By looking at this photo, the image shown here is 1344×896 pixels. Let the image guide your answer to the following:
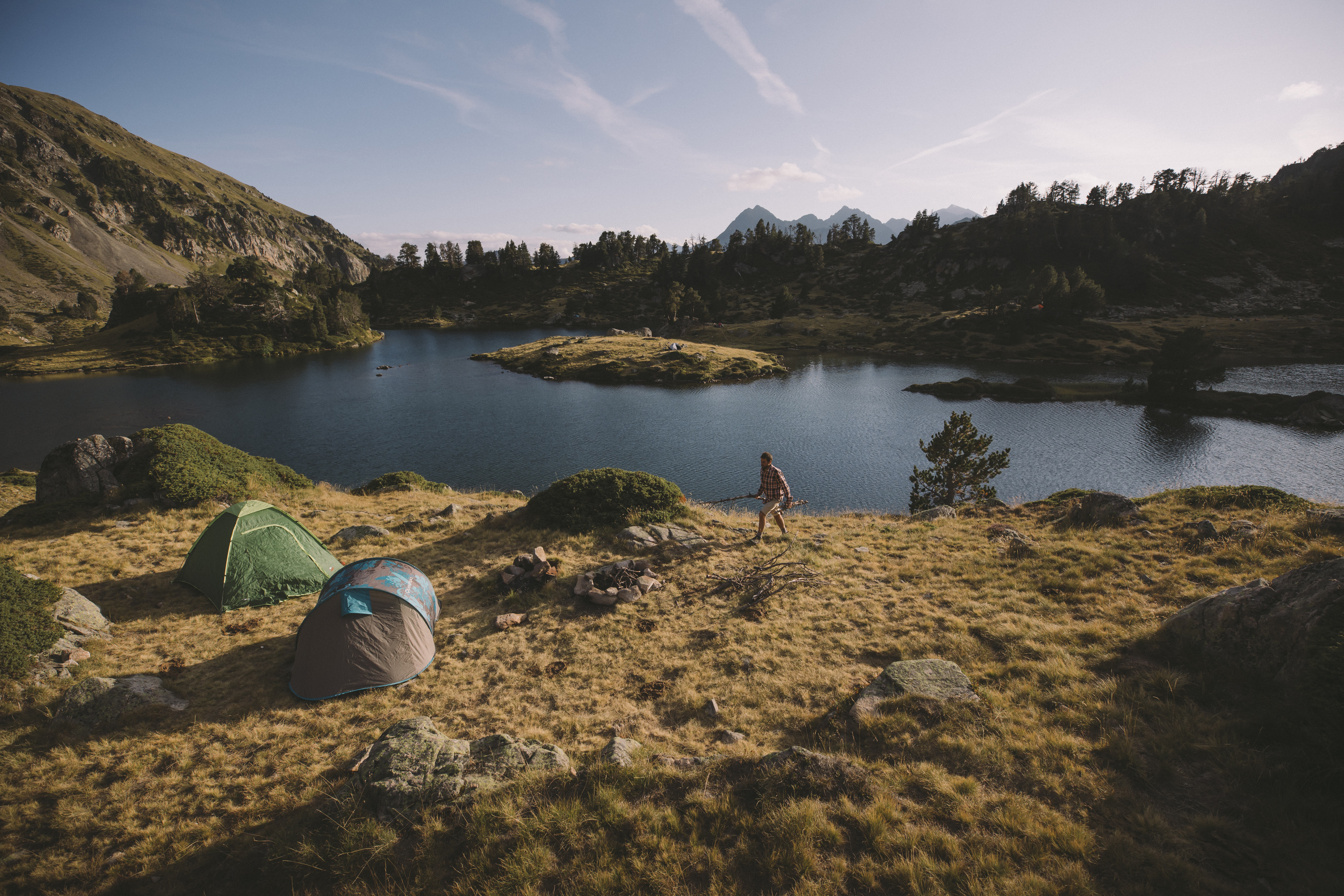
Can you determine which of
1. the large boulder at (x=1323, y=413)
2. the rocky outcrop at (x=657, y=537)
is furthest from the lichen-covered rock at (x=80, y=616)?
the large boulder at (x=1323, y=413)

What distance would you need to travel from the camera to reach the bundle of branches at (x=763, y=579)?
52.6ft

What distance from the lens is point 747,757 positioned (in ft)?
29.1

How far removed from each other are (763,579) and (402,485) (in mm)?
27332

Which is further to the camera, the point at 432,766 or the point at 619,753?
the point at 619,753

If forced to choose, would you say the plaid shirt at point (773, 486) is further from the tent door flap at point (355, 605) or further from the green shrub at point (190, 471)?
the green shrub at point (190, 471)

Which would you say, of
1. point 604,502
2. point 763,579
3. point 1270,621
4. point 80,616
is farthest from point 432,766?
point 1270,621

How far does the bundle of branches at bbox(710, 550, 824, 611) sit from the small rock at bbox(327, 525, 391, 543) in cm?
1556

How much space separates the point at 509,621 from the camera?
49.0 ft

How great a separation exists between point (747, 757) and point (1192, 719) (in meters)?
7.90

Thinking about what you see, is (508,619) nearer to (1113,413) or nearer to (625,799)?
(625,799)

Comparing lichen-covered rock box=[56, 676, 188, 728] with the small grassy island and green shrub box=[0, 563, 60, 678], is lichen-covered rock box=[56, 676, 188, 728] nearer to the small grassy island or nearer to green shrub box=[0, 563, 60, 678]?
green shrub box=[0, 563, 60, 678]

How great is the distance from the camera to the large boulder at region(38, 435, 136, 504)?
2192 cm

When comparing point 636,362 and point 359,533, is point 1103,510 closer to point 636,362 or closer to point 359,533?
point 359,533

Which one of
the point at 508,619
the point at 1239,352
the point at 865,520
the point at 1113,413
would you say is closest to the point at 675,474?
the point at 865,520
